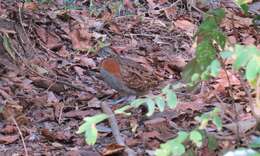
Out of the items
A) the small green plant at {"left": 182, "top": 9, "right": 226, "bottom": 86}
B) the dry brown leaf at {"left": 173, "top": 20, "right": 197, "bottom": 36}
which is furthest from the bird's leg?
the dry brown leaf at {"left": 173, "top": 20, "right": 197, "bottom": 36}

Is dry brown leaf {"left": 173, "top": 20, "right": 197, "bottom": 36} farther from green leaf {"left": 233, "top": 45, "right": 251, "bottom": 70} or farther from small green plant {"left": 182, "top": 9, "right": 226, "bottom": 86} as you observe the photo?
green leaf {"left": 233, "top": 45, "right": 251, "bottom": 70}

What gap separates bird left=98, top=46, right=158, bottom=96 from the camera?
151 inches

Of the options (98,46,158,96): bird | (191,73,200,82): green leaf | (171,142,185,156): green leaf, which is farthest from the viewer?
(98,46,158,96): bird

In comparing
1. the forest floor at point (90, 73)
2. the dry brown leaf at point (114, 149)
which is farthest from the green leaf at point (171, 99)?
the dry brown leaf at point (114, 149)

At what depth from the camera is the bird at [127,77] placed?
3846 millimetres

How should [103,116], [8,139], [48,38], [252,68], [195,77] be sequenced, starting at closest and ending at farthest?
[252,68] → [103,116] → [195,77] → [8,139] → [48,38]

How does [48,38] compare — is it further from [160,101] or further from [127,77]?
[160,101]

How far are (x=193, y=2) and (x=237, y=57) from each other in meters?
4.29

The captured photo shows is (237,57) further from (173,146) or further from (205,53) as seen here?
(205,53)

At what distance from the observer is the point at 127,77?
386 cm

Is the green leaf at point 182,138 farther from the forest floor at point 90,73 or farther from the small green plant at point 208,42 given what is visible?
the forest floor at point 90,73

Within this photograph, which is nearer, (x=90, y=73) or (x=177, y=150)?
(x=177, y=150)

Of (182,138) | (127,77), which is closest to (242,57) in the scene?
(182,138)

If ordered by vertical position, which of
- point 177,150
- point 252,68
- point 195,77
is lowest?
point 177,150
